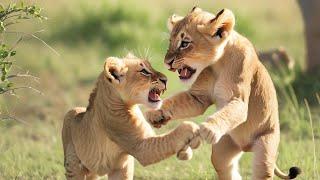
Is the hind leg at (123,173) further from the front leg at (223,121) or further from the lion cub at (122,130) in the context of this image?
the front leg at (223,121)

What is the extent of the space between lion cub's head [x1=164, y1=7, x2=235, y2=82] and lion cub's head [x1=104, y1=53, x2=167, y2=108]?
0.13 m

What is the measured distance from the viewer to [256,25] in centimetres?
1331

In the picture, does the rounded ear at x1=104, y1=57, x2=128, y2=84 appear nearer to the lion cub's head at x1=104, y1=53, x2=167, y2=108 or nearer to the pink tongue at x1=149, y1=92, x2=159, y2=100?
the lion cub's head at x1=104, y1=53, x2=167, y2=108

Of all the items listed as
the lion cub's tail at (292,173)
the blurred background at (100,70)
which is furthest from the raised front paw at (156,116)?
the lion cub's tail at (292,173)

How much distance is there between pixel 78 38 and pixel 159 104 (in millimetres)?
7380

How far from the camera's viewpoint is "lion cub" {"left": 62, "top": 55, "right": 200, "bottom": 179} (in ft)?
16.2

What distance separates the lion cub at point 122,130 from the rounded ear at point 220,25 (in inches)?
14.9

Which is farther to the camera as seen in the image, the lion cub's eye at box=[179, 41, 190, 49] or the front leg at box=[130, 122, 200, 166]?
the lion cub's eye at box=[179, 41, 190, 49]

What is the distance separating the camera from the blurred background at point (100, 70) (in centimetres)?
685

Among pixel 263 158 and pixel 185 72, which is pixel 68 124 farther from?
pixel 263 158

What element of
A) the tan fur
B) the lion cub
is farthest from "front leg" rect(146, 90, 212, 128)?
the lion cub

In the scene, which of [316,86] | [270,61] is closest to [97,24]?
[270,61]

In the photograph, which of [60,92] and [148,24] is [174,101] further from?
[148,24]

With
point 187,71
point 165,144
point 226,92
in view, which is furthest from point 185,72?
point 165,144
